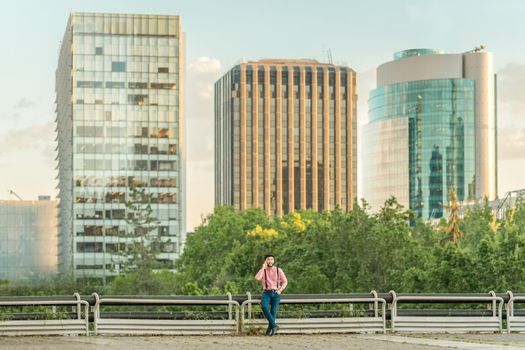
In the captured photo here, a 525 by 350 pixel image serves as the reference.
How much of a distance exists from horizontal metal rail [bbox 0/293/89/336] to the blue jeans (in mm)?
3610

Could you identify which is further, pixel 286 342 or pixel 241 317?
pixel 241 317

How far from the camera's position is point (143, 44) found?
167 metres

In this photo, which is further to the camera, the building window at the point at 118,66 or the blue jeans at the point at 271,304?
the building window at the point at 118,66

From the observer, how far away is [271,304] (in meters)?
24.9

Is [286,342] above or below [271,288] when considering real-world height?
below

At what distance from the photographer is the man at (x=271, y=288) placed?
80.5 feet

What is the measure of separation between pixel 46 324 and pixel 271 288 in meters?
4.64

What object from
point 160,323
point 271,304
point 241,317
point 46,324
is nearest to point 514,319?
point 271,304

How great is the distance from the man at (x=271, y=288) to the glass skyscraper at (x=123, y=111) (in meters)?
140

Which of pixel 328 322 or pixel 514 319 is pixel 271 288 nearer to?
pixel 328 322

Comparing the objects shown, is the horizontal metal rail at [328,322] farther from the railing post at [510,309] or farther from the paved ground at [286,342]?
the railing post at [510,309]

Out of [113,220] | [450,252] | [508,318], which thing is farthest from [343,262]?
[113,220]

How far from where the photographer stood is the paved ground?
2125cm

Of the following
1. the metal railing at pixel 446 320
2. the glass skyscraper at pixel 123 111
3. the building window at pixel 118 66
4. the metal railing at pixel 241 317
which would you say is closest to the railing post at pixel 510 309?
the metal railing at pixel 241 317
